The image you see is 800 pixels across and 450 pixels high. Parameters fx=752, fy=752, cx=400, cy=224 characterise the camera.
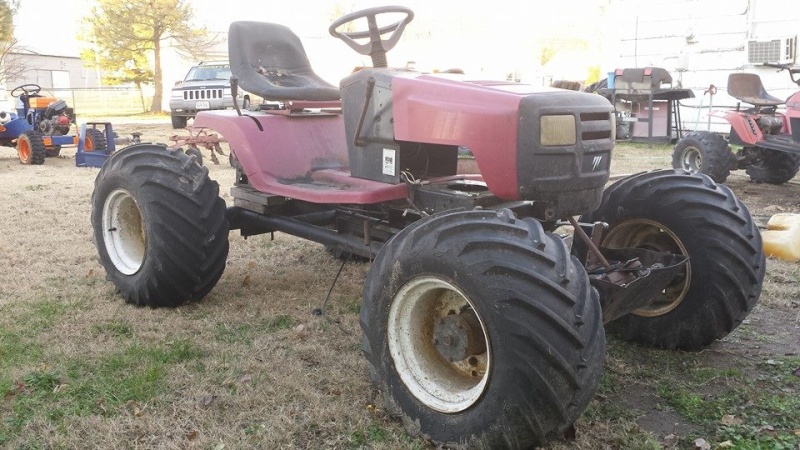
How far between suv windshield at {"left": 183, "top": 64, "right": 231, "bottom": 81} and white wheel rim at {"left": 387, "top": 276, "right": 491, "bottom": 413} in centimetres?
1725

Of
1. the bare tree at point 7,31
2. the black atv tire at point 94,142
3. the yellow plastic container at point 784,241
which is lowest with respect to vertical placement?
the yellow plastic container at point 784,241

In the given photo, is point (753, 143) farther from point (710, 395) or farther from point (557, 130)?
point (557, 130)

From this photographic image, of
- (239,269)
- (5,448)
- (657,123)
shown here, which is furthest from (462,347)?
(657,123)

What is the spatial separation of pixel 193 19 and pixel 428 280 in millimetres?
34743

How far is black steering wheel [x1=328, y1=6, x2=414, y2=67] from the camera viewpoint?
3.75 m

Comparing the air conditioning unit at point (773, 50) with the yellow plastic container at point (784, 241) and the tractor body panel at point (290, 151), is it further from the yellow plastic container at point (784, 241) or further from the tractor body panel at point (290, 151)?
the tractor body panel at point (290, 151)

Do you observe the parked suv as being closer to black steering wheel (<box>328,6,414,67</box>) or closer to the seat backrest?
the seat backrest

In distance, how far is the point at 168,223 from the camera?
4.14 meters

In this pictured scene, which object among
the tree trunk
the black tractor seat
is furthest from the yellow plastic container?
the tree trunk

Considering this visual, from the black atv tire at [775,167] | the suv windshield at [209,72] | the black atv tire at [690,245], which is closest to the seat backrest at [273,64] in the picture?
the black atv tire at [690,245]

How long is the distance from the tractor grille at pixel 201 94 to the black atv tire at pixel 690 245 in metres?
16.0

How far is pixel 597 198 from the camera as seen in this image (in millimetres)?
3283

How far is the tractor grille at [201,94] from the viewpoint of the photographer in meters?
18.6

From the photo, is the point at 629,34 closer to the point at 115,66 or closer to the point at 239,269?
the point at 239,269
